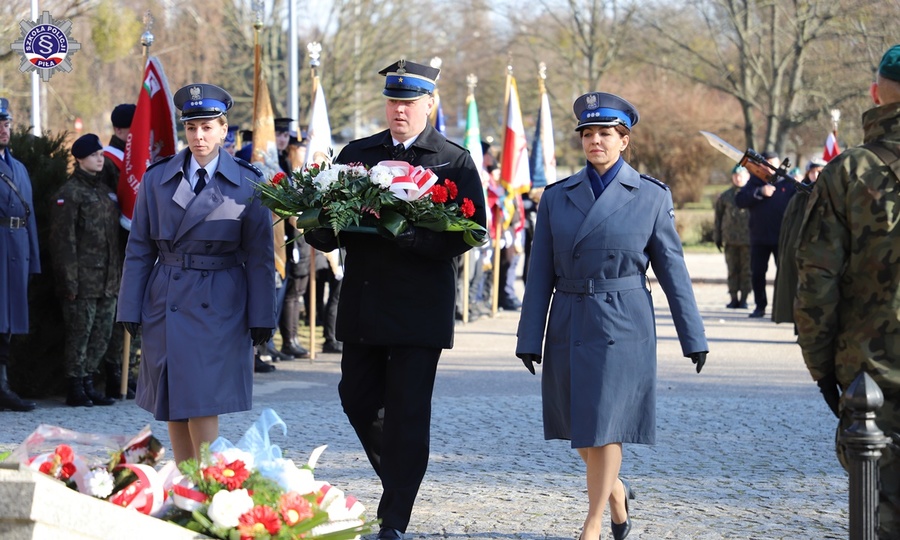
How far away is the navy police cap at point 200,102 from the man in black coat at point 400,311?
719 millimetres

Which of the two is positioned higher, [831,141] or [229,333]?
[831,141]

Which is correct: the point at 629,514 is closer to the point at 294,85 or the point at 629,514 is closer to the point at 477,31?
the point at 294,85

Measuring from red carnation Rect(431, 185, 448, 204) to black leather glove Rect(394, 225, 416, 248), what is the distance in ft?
0.59

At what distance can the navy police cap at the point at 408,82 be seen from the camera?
6.07 metres

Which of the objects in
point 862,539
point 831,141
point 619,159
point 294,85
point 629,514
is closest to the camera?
point 862,539

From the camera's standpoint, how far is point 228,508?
393 centimetres

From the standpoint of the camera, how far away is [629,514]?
6.54 metres

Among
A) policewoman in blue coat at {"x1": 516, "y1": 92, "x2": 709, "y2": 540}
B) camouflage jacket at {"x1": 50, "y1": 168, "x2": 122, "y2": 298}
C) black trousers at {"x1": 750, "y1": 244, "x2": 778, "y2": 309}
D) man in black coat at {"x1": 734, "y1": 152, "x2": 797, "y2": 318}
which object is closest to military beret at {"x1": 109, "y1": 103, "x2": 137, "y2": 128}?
camouflage jacket at {"x1": 50, "y1": 168, "x2": 122, "y2": 298}

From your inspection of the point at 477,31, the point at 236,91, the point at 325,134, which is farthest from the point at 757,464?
the point at 477,31

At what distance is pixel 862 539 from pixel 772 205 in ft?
46.0

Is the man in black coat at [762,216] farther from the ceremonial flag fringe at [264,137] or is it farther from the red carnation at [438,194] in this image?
the red carnation at [438,194]

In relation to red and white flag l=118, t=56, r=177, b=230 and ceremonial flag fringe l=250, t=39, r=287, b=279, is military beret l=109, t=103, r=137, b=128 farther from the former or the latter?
ceremonial flag fringe l=250, t=39, r=287, b=279

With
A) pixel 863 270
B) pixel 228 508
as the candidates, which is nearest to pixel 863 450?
pixel 863 270

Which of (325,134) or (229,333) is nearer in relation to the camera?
Result: (229,333)
